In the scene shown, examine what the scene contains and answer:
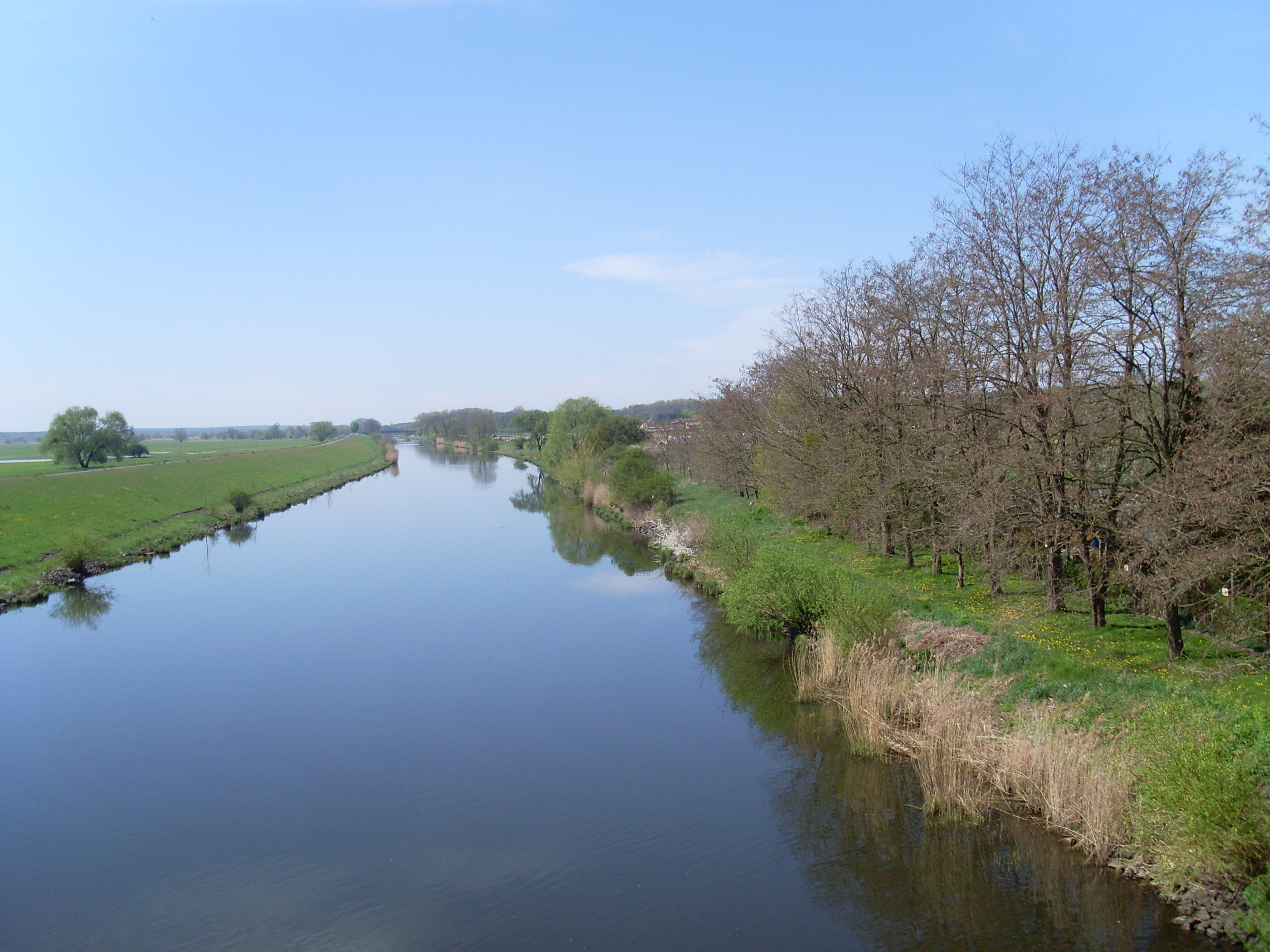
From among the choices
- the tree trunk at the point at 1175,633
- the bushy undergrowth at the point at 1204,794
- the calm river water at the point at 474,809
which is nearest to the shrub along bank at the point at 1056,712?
the bushy undergrowth at the point at 1204,794

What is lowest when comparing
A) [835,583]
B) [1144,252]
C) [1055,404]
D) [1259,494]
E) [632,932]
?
[632,932]

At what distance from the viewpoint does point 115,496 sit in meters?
42.7

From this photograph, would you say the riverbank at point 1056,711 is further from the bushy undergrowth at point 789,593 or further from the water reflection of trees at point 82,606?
the water reflection of trees at point 82,606

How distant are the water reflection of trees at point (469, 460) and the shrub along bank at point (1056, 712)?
56.6 m

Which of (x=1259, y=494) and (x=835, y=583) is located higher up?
(x=1259, y=494)

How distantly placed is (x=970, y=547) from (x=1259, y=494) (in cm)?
639

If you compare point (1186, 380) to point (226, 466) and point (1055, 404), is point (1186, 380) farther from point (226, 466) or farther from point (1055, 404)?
point (226, 466)

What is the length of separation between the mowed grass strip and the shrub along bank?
2749 cm

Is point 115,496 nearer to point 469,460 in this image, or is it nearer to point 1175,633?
point 1175,633

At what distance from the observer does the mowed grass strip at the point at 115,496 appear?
31.5m

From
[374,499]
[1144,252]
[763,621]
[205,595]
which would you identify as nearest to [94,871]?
→ [763,621]

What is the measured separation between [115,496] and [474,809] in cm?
4045

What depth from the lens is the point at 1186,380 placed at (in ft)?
36.6

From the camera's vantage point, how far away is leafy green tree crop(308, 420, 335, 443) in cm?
15325
